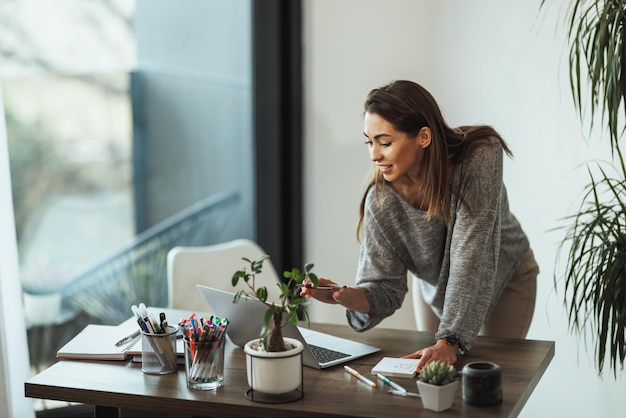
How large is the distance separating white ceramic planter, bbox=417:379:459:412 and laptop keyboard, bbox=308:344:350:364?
37cm

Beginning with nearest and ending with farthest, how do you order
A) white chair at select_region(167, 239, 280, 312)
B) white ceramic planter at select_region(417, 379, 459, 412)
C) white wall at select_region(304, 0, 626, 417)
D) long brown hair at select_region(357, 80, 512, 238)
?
white ceramic planter at select_region(417, 379, 459, 412) < long brown hair at select_region(357, 80, 512, 238) < white chair at select_region(167, 239, 280, 312) < white wall at select_region(304, 0, 626, 417)

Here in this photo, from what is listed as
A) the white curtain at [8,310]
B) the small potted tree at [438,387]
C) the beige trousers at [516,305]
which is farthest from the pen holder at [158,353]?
the beige trousers at [516,305]

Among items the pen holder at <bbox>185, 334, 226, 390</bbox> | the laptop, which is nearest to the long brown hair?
the laptop

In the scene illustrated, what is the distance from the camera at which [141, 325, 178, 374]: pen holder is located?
6.61ft

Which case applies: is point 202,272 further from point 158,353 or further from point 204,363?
point 204,363

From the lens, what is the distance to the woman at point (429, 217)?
7.06 ft

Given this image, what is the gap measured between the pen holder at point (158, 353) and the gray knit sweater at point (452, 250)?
516 mm

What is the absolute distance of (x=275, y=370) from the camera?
5.96 ft

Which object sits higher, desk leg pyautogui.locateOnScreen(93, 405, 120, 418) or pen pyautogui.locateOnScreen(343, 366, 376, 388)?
pen pyautogui.locateOnScreen(343, 366, 376, 388)

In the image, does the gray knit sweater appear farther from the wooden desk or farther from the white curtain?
the white curtain

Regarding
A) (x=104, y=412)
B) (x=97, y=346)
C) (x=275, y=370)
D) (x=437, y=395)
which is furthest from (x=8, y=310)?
(x=437, y=395)

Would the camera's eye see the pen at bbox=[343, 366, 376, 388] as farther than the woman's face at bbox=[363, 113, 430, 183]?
No

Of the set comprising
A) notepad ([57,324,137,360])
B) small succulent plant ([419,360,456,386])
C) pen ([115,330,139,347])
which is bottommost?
notepad ([57,324,137,360])

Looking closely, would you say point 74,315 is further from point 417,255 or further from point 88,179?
point 417,255
